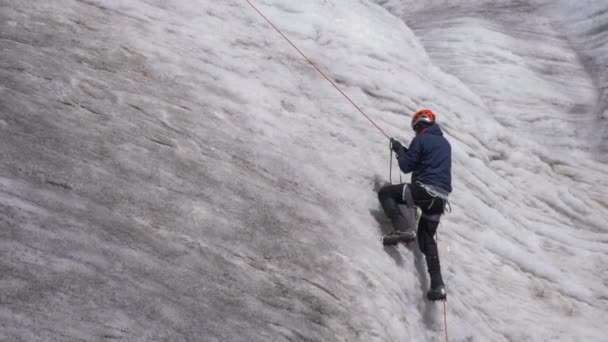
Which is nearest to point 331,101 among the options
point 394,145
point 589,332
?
point 394,145

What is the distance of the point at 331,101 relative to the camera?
10.3m

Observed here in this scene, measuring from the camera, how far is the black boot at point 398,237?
789cm

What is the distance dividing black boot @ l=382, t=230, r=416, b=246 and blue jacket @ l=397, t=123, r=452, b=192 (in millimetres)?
785

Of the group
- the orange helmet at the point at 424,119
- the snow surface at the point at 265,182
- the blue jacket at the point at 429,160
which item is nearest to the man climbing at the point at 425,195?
the blue jacket at the point at 429,160

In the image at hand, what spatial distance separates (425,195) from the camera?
26.5ft

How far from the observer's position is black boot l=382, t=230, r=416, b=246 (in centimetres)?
789

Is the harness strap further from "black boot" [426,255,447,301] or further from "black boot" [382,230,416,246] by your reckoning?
"black boot" [426,255,447,301]

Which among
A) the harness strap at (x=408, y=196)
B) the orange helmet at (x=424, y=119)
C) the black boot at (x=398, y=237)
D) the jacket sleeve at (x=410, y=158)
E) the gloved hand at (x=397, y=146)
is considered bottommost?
the black boot at (x=398, y=237)

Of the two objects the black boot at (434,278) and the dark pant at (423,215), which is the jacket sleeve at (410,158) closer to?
the dark pant at (423,215)

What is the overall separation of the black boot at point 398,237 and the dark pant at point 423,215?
0.12 m

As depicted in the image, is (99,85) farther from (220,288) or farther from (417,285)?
(417,285)

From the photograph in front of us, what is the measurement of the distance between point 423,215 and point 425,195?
1.14ft

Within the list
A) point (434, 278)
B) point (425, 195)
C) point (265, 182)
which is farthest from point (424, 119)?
point (265, 182)

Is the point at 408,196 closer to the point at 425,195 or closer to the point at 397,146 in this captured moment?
the point at 425,195
